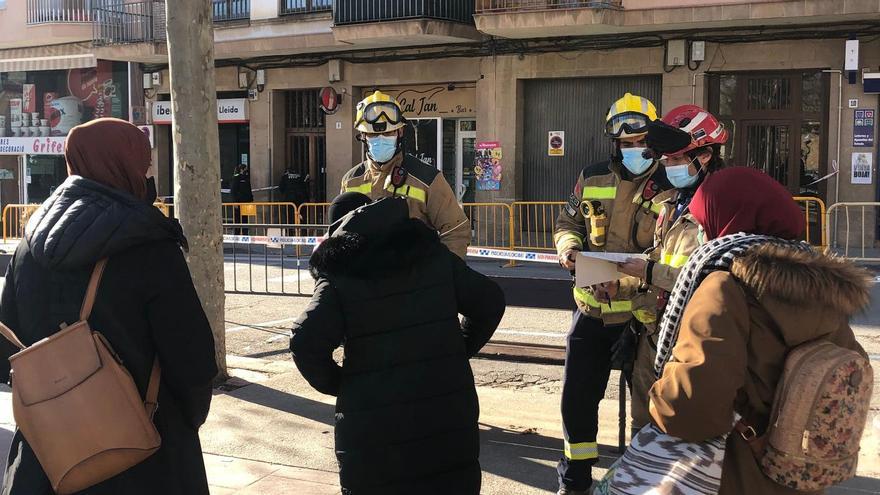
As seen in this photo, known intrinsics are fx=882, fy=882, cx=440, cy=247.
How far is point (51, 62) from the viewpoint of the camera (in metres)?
23.0

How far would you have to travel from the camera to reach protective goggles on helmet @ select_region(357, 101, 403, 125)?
479cm

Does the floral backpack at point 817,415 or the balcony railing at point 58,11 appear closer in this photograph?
the floral backpack at point 817,415

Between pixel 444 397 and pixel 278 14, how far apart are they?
1785 cm

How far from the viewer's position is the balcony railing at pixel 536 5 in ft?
50.0

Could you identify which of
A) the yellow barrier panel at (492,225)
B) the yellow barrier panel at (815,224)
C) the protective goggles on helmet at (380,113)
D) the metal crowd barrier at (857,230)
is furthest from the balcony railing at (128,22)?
the protective goggles on helmet at (380,113)

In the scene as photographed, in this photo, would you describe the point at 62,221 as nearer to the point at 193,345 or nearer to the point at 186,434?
the point at 193,345

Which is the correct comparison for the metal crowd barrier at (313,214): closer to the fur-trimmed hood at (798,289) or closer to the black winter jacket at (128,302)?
the black winter jacket at (128,302)

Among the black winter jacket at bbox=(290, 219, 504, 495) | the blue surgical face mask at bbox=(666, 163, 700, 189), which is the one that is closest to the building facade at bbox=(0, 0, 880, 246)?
the blue surgical face mask at bbox=(666, 163, 700, 189)

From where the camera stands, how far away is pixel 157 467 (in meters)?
2.71

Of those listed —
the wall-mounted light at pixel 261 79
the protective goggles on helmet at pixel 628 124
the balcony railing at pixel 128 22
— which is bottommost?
the protective goggles on helmet at pixel 628 124

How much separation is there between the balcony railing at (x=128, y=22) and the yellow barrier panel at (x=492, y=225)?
9.15 m

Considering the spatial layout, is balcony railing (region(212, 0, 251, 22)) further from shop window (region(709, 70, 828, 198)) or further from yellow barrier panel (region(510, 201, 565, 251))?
shop window (region(709, 70, 828, 198))

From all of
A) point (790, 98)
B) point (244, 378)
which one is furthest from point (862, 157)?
point (244, 378)

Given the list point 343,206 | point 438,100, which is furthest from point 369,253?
point 438,100
